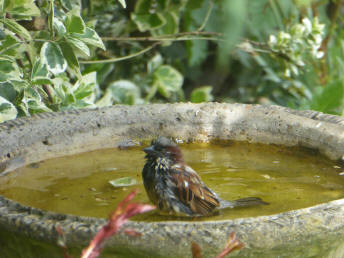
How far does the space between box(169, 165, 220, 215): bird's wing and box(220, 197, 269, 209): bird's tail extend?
0.03 m

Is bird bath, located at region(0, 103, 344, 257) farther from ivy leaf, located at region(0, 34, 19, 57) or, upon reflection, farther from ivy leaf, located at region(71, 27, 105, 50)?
ivy leaf, located at region(0, 34, 19, 57)

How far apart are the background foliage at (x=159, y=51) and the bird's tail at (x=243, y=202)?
24.4 inches

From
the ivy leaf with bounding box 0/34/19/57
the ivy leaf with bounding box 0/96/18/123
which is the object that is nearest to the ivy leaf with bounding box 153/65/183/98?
the ivy leaf with bounding box 0/34/19/57

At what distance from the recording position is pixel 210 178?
8.32 feet

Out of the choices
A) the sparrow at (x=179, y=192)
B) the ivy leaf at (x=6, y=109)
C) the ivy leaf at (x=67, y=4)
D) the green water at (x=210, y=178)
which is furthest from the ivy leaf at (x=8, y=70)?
the sparrow at (x=179, y=192)

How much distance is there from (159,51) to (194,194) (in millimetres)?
3825

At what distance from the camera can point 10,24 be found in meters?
2.84

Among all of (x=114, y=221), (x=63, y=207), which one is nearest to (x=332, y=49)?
(x=63, y=207)

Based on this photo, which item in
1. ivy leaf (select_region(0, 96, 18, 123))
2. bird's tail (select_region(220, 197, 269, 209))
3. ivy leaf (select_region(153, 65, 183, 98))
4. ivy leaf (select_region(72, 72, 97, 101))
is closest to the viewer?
bird's tail (select_region(220, 197, 269, 209))

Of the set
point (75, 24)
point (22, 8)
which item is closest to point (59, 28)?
point (75, 24)

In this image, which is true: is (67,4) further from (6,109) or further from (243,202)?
(243,202)

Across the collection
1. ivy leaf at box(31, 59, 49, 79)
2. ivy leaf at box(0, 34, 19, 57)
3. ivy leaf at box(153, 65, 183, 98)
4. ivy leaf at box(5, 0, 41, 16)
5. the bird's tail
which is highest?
ivy leaf at box(5, 0, 41, 16)

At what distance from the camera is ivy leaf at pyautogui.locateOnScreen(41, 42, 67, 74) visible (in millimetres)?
2957

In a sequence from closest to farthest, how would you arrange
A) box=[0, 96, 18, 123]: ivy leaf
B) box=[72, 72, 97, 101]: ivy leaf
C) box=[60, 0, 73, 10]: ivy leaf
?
box=[0, 96, 18, 123]: ivy leaf, box=[72, 72, 97, 101]: ivy leaf, box=[60, 0, 73, 10]: ivy leaf
